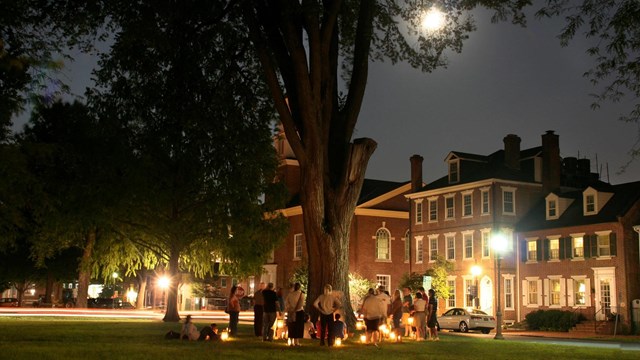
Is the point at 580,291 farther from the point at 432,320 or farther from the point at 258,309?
the point at 258,309

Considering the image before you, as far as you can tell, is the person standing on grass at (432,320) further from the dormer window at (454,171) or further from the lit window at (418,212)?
the lit window at (418,212)

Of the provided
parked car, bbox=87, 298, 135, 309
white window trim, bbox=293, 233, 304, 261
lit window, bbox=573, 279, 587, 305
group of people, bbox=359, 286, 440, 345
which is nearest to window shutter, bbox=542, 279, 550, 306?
lit window, bbox=573, 279, 587, 305

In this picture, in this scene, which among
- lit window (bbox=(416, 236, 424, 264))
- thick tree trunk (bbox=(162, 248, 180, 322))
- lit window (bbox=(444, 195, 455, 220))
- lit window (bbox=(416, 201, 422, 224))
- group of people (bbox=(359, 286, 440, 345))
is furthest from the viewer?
lit window (bbox=(416, 201, 422, 224))

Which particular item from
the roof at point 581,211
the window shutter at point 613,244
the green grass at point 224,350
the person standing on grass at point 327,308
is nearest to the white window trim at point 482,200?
the roof at point 581,211

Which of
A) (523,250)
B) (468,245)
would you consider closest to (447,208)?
(468,245)

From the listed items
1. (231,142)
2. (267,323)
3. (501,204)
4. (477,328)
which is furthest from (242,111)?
(501,204)

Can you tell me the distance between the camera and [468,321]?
138 feet

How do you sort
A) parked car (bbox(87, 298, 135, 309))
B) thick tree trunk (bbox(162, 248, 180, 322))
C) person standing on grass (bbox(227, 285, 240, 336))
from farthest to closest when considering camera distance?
parked car (bbox(87, 298, 135, 309)), thick tree trunk (bbox(162, 248, 180, 322)), person standing on grass (bbox(227, 285, 240, 336))

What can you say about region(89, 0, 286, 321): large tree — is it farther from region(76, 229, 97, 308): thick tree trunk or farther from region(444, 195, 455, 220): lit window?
region(444, 195, 455, 220): lit window

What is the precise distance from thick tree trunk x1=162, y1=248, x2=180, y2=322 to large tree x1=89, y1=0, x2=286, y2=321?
5 cm

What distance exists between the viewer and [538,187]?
53.9 meters

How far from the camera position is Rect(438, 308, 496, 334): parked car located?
1650 inches

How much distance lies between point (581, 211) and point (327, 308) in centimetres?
3348

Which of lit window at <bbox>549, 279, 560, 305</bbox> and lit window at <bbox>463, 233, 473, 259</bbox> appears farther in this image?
lit window at <bbox>463, 233, 473, 259</bbox>
